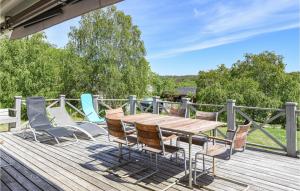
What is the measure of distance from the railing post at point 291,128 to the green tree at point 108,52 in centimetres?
1576

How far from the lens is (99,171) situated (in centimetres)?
447

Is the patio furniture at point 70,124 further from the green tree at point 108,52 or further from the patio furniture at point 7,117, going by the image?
the green tree at point 108,52

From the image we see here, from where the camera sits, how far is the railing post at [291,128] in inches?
205

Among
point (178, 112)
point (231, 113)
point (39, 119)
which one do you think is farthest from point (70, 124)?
point (231, 113)

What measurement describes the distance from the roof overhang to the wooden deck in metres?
2.14

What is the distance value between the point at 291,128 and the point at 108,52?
1681 cm

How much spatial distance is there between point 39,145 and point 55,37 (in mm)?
18056

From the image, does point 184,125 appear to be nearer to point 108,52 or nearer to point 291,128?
point 291,128

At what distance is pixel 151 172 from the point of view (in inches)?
172

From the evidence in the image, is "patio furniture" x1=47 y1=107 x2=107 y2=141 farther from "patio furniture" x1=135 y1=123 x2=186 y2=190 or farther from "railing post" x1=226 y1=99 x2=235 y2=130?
"railing post" x1=226 y1=99 x2=235 y2=130

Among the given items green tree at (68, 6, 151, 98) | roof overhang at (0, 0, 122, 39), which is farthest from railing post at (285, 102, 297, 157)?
green tree at (68, 6, 151, 98)

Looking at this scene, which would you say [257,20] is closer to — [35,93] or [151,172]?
[35,93]

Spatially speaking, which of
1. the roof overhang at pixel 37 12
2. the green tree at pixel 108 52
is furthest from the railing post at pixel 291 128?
the green tree at pixel 108 52

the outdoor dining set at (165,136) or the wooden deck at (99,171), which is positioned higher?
the outdoor dining set at (165,136)
